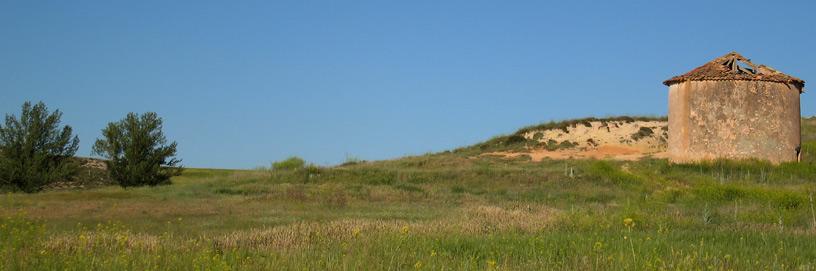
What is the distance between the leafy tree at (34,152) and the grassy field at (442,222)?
12.4 m

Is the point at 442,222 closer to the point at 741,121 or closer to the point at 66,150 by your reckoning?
the point at 741,121

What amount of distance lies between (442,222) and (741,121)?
1995 centimetres

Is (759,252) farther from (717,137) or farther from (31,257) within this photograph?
(717,137)

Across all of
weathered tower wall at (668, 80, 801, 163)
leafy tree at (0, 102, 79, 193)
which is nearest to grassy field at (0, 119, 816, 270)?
weathered tower wall at (668, 80, 801, 163)

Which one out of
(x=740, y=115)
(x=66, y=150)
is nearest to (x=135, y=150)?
(x=66, y=150)

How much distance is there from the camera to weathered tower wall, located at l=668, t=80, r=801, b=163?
1110 inches

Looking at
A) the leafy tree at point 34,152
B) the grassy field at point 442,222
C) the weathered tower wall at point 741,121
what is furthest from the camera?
the leafy tree at point 34,152

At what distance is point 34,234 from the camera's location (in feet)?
33.5

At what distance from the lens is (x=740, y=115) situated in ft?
92.7

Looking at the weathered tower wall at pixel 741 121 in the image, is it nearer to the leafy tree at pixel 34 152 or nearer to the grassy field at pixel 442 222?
the grassy field at pixel 442 222

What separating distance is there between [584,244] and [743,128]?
22.3 metres

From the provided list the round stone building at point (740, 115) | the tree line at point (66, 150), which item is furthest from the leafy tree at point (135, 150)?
the round stone building at point (740, 115)

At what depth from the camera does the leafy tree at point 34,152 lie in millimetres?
37188

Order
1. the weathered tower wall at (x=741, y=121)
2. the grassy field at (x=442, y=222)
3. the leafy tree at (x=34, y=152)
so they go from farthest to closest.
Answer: the leafy tree at (x=34, y=152)
the weathered tower wall at (x=741, y=121)
the grassy field at (x=442, y=222)
